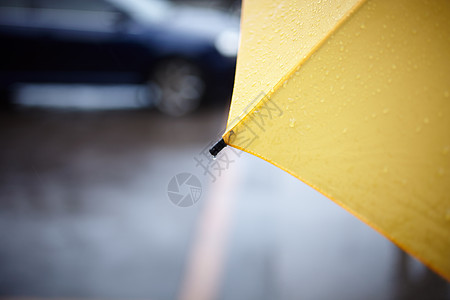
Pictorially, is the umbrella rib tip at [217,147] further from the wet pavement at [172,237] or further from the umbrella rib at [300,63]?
the wet pavement at [172,237]

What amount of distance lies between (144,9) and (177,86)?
1.13 meters

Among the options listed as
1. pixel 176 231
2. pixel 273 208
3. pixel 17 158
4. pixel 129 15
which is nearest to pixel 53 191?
pixel 17 158

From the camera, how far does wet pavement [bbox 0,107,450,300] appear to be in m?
2.57

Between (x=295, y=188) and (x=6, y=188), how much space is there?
267 cm

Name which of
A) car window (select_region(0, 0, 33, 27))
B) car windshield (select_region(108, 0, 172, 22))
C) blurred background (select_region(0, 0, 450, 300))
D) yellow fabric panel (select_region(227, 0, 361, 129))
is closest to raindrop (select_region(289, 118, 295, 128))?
yellow fabric panel (select_region(227, 0, 361, 129))

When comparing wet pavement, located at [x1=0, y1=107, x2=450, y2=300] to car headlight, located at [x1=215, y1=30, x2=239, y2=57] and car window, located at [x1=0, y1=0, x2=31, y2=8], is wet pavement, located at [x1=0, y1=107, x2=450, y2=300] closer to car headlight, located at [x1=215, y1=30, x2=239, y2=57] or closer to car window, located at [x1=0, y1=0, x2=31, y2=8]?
car headlight, located at [x1=215, y1=30, x2=239, y2=57]

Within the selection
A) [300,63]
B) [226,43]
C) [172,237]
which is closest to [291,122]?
[300,63]

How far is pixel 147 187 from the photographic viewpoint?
382 centimetres

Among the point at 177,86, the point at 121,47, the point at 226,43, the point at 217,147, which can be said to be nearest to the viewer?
the point at 217,147

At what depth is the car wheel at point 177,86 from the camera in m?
5.65

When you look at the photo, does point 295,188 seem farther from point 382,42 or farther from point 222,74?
point 382,42

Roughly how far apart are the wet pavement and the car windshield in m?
1.93

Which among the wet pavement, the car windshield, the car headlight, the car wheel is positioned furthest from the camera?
the car wheel

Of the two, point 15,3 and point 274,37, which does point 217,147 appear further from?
point 15,3
